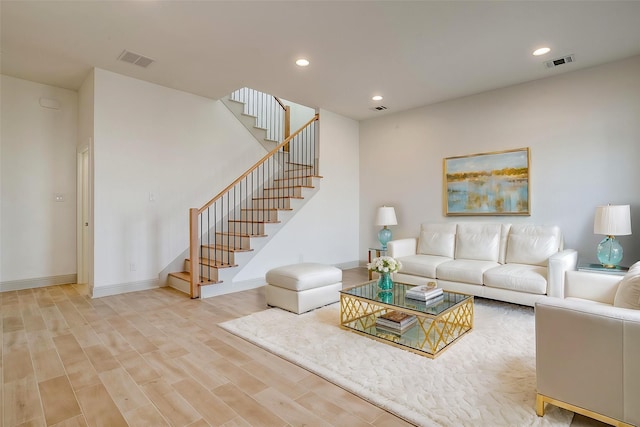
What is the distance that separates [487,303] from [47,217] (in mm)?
6217

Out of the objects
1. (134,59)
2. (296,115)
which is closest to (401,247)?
(296,115)

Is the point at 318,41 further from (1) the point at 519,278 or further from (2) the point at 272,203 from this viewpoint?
(1) the point at 519,278

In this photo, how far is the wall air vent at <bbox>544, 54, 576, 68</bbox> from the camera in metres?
3.68

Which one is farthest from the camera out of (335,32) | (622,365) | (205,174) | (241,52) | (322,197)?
(322,197)

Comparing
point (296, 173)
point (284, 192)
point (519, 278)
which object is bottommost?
point (519, 278)

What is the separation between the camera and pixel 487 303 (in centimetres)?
392

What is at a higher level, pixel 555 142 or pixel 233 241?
pixel 555 142

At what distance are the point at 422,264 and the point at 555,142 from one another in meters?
2.37

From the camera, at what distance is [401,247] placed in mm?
4766

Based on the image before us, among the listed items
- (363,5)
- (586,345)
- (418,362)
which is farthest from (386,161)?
(586,345)

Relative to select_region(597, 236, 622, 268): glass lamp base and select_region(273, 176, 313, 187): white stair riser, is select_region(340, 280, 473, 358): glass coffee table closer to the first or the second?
select_region(597, 236, 622, 268): glass lamp base

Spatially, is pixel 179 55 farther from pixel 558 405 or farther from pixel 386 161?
pixel 558 405

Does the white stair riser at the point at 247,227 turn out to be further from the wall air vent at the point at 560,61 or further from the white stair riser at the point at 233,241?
the wall air vent at the point at 560,61

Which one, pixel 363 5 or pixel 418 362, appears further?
pixel 363 5
